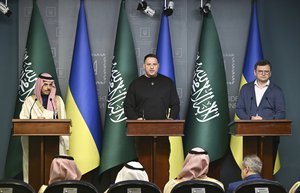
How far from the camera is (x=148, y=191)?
537 cm

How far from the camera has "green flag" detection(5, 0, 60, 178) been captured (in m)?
9.16

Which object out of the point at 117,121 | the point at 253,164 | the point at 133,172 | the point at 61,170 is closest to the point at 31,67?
the point at 117,121

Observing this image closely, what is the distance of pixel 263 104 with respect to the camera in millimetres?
8094

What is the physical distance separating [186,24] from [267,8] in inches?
46.4

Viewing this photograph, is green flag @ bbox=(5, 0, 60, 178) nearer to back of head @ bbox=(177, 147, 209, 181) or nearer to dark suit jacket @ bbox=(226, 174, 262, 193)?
back of head @ bbox=(177, 147, 209, 181)

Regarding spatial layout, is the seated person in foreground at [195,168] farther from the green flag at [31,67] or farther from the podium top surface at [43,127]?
the green flag at [31,67]

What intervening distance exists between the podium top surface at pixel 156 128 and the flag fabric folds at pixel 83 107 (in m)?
1.98

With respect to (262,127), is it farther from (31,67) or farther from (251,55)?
(31,67)

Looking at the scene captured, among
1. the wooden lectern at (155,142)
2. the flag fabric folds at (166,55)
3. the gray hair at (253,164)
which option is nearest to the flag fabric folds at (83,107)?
the flag fabric folds at (166,55)

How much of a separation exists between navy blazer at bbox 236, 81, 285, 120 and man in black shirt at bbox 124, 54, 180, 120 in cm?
76

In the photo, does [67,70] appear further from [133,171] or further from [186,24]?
[133,171]

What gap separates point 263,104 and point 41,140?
2.59 meters

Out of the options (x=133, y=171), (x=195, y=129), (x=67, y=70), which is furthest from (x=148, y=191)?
(x=67, y=70)

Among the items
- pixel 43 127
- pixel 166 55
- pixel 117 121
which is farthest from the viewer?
pixel 166 55
